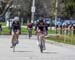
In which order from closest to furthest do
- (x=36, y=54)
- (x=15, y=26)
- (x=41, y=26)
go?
(x=36, y=54), (x=41, y=26), (x=15, y=26)

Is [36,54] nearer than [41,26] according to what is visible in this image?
Yes

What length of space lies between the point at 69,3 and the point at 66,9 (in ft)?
8.75

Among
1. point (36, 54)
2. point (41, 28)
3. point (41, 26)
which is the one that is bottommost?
point (36, 54)

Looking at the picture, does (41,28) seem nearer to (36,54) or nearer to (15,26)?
(15,26)

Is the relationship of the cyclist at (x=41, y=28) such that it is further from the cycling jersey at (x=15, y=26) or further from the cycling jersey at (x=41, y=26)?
the cycling jersey at (x=15, y=26)

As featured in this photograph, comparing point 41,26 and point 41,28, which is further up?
point 41,26

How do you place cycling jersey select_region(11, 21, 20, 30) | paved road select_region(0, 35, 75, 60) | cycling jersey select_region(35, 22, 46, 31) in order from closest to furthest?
paved road select_region(0, 35, 75, 60), cycling jersey select_region(35, 22, 46, 31), cycling jersey select_region(11, 21, 20, 30)

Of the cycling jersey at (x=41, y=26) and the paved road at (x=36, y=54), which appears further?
the cycling jersey at (x=41, y=26)

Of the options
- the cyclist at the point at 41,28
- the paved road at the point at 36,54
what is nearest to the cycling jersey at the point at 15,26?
the cyclist at the point at 41,28

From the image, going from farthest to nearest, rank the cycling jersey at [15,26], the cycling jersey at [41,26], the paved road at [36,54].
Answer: the cycling jersey at [15,26] → the cycling jersey at [41,26] → the paved road at [36,54]

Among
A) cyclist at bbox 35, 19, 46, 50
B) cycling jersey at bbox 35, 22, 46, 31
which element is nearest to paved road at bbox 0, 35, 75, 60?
cyclist at bbox 35, 19, 46, 50

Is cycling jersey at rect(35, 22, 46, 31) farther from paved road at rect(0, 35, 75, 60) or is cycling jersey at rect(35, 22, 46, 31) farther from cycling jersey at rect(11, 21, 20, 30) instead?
paved road at rect(0, 35, 75, 60)

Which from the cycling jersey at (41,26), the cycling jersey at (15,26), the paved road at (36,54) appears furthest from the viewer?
the cycling jersey at (15,26)

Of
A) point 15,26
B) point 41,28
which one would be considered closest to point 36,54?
point 41,28
